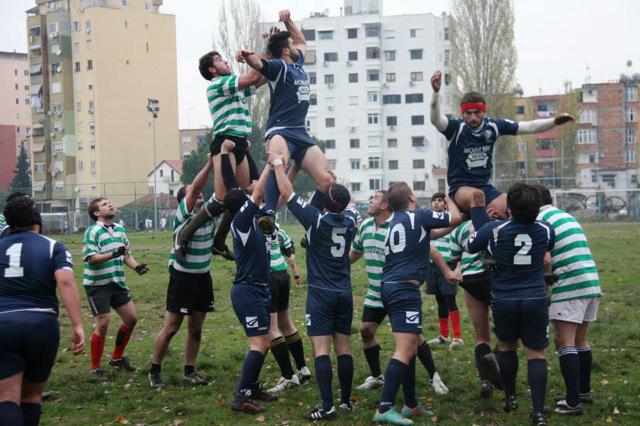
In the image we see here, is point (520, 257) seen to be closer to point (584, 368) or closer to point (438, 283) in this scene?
point (584, 368)

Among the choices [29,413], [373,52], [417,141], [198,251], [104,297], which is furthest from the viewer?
[373,52]

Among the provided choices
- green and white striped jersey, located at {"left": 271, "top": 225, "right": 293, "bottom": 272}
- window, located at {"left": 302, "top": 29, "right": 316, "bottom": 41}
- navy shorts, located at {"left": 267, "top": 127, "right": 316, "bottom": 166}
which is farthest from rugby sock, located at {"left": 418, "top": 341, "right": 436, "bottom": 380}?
window, located at {"left": 302, "top": 29, "right": 316, "bottom": 41}

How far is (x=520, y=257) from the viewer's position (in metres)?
8.48

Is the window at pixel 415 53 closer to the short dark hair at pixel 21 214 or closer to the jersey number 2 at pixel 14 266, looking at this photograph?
the short dark hair at pixel 21 214

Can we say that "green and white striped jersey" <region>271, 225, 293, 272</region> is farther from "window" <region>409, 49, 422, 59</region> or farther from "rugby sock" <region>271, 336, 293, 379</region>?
"window" <region>409, 49, 422, 59</region>

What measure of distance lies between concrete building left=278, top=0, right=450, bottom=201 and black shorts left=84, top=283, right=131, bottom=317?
88123mm

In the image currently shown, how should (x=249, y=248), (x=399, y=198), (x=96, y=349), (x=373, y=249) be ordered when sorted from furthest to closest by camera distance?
(x=96, y=349) → (x=373, y=249) → (x=249, y=248) → (x=399, y=198)

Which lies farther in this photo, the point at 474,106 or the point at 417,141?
the point at 417,141

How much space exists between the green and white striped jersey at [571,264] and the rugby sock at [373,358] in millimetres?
2524

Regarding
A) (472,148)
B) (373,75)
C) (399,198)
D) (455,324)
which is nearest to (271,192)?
(399,198)

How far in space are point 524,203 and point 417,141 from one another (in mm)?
92631

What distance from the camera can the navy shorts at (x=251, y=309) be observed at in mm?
9664

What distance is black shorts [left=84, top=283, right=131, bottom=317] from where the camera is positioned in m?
11.7

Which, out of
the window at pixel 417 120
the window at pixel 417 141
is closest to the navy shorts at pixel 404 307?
the window at pixel 417 141
